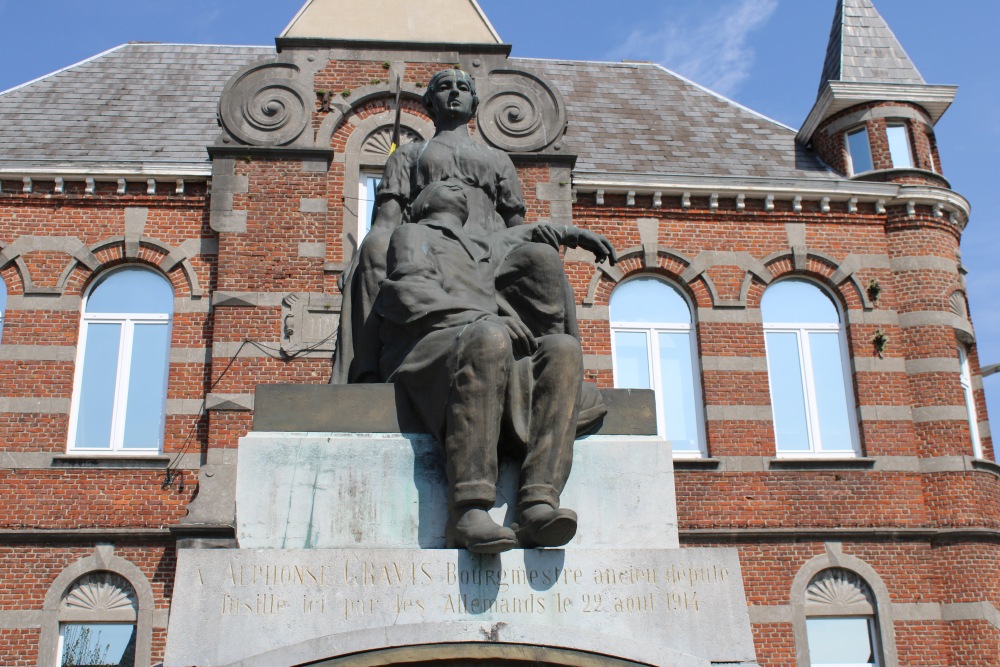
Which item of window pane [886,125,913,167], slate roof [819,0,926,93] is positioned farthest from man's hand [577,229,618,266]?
slate roof [819,0,926,93]

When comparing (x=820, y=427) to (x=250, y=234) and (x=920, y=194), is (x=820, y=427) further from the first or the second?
(x=250, y=234)

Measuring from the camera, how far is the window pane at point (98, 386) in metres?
14.7

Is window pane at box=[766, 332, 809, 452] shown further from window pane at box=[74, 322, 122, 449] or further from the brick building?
window pane at box=[74, 322, 122, 449]

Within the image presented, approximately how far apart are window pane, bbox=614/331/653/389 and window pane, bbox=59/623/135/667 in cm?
768

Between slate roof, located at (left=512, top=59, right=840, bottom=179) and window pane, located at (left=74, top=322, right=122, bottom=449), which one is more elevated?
slate roof, located at (left=512, top=59, right=840, bottom=179)

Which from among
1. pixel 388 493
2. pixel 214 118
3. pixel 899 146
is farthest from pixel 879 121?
pixel 388 493

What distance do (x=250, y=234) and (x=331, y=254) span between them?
3.81 ft

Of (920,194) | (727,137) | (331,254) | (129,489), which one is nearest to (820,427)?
(920,194)

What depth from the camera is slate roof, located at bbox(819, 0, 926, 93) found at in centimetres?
1859

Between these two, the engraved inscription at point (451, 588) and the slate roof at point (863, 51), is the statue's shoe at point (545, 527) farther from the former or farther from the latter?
the slate roof at point (863, 51)

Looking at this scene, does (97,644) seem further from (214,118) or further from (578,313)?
(214,118)

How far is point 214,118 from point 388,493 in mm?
14269

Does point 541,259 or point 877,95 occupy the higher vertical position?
point 877,95

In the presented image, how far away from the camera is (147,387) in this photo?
590 inches
